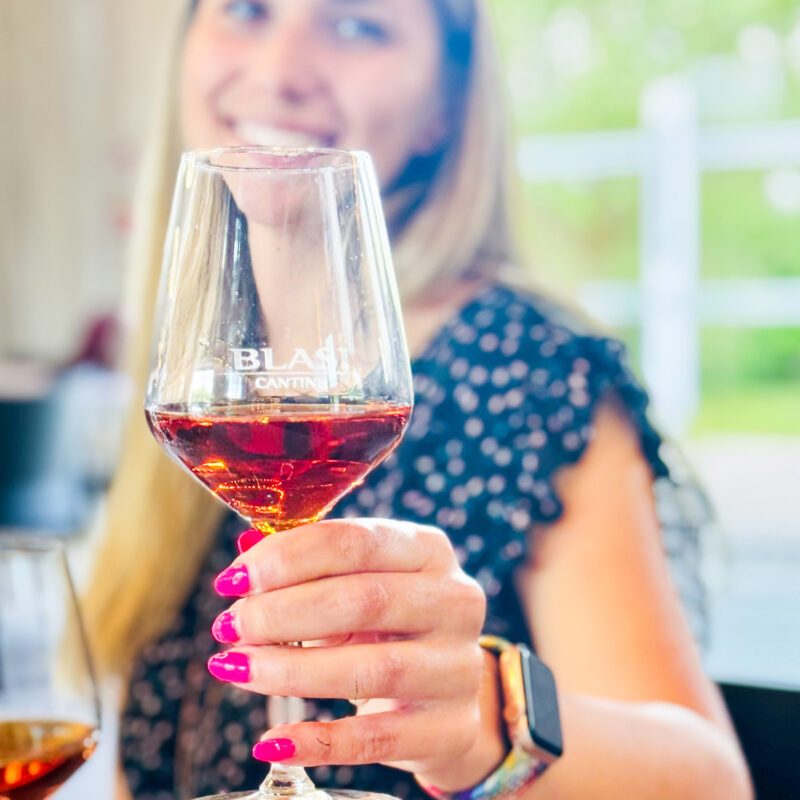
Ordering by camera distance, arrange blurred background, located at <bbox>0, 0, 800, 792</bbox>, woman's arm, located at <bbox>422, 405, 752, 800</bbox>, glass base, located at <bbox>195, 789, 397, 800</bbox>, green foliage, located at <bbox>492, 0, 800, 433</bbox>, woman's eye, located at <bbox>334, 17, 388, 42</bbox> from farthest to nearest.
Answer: green foliage, located at <bbox>492, 0, 800, 433</bbox>, blurred background, located at <bbox>0, 0, 800, 792</bbox>, woman's eye, located at <bbox>334, 17, 388, 42</bbox>, woman's arm, located at <bbox>422, 405, 752, 800</bbox>, glass base, located at <bbox>195, 789, 397, 800</bbox>

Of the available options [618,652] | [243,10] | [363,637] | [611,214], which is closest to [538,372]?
[618,652]

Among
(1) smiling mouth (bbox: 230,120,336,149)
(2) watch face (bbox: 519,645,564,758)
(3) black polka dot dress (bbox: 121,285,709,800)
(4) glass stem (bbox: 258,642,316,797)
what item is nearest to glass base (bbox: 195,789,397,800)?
(4) glass stem (bbox: 258,642,316,797)

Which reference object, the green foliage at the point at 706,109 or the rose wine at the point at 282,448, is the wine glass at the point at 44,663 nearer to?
the rose wine at the point at 282,448

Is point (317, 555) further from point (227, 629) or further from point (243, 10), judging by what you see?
point (243, 10)

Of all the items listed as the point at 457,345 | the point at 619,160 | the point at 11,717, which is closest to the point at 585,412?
the point at 457,345

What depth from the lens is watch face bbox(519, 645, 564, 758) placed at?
66 cm

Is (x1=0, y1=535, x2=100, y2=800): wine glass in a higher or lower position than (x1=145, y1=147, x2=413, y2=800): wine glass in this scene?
lower

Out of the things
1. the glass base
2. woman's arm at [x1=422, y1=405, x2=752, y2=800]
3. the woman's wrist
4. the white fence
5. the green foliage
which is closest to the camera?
the glass base

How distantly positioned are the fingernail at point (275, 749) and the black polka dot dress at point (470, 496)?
483 millimetres

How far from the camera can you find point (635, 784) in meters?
0.79

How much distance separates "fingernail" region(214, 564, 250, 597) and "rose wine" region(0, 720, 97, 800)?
142 millimetres

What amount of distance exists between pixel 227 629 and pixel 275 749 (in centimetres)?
5

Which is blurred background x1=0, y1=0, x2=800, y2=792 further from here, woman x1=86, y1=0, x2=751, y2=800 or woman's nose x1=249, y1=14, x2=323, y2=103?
woman's nose x1=249, y1=14, x2=323, y2=103

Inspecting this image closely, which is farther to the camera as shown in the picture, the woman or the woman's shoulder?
the woman's shoulder
